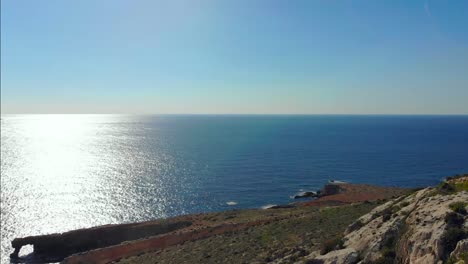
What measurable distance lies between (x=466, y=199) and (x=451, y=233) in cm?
404

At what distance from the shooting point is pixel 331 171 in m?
109

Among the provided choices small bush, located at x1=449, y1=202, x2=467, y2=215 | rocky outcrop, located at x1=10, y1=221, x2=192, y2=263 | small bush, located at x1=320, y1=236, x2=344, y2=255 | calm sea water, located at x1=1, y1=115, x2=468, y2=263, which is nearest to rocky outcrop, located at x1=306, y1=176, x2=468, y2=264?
small bush, located at x1=449, y1=202, x2=467, y2=215

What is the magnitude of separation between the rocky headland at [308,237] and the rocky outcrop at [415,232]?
40 mm

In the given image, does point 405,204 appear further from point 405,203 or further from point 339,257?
point 339,257

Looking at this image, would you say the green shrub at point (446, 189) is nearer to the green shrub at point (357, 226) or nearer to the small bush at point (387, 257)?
the green shrub at point (357, 226)

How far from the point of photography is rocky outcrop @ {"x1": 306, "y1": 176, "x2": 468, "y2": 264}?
16812mm

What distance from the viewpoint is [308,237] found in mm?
32406

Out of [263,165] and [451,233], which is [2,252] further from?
[263,165]

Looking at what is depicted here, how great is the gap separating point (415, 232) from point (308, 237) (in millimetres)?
14614

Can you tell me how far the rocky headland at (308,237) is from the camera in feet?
59.8

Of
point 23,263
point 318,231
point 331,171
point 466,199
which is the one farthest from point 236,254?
point 331,171

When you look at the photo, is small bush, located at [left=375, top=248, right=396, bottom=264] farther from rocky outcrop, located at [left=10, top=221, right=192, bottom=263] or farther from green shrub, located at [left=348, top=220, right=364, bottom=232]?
rocky outcrop, located at [left=10, top=221, right=192, bottom=263]

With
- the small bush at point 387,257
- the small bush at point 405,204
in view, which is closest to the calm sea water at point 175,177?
the small bush at point 405,204

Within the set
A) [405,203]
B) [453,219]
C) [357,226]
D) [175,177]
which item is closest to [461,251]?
[453,219]
